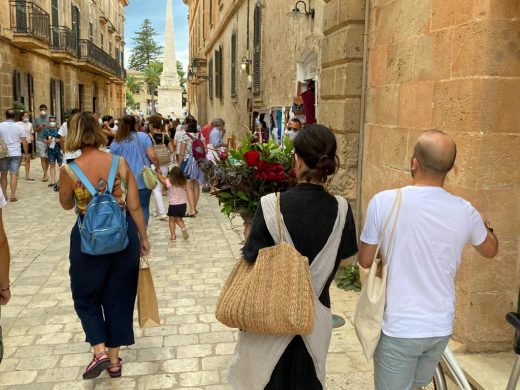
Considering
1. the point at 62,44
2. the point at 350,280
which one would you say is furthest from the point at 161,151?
the point at 62,44

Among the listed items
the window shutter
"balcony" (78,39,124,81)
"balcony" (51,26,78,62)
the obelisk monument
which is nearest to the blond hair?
the window shutter

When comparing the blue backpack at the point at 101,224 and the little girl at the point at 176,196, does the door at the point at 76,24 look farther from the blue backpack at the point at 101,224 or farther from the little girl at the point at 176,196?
the blue backpack at the point at 101,224

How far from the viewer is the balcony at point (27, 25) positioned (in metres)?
17.8

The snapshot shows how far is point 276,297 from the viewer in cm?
217

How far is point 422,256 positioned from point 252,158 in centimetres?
173

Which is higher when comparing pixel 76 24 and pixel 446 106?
pixel 76 24

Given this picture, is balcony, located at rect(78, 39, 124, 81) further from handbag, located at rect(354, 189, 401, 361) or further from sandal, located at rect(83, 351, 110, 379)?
handbag, located at rect(354, 189, 401, 361)

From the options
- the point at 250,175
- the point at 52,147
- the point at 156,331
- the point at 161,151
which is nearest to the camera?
the point at 250,175

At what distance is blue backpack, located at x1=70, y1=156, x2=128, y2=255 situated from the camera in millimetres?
3203

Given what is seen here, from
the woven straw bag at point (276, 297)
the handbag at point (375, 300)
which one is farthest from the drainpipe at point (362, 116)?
the woven straw bag at point (276, 297)

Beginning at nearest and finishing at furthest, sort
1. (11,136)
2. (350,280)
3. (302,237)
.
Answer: (302,237) → (350,280) → (11,136)

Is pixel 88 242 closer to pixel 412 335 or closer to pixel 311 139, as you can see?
pixel 311 139

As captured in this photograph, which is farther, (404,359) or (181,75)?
(181,75)

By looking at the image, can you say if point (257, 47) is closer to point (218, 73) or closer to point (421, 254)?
point (218, 73)
